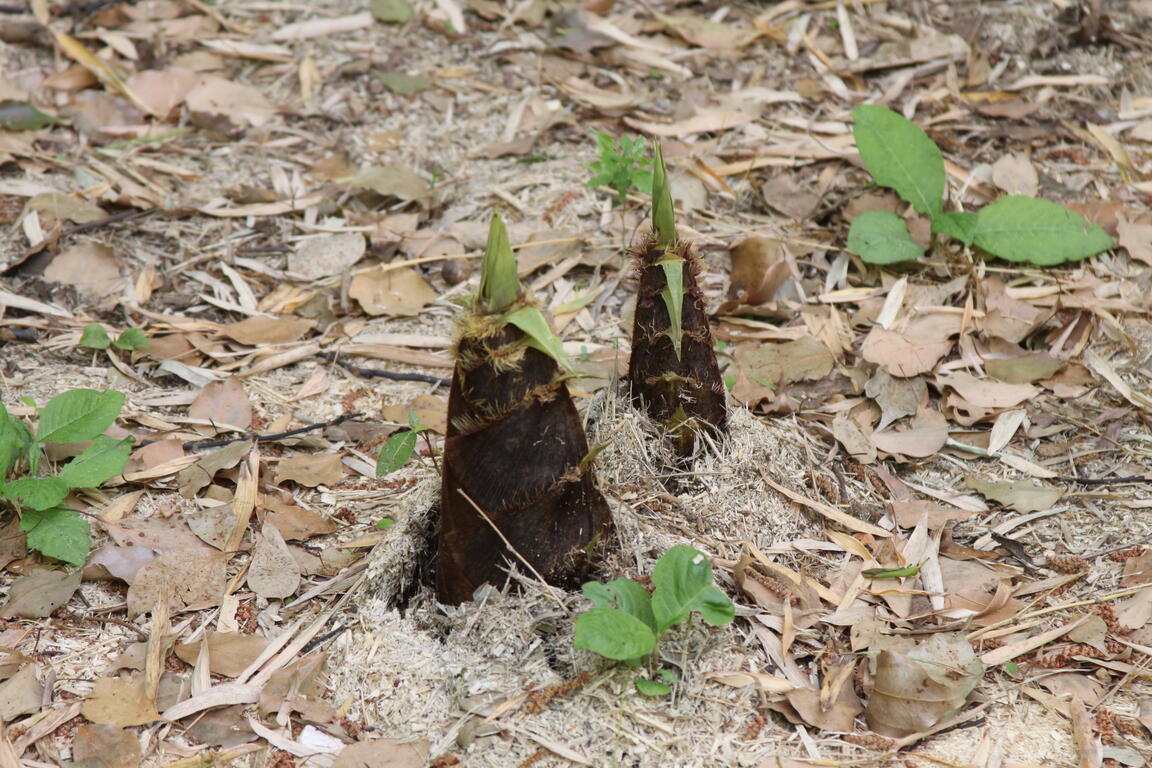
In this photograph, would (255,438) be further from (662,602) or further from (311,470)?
(662,602)

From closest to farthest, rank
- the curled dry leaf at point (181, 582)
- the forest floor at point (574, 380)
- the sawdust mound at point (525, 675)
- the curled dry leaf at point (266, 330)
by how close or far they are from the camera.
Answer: the sawdust mound at point (525, 675)
the forest floor at point (574, 380)
the curled dry leaf at point (181, 582)
the curled dry leaf at point (266, 330)

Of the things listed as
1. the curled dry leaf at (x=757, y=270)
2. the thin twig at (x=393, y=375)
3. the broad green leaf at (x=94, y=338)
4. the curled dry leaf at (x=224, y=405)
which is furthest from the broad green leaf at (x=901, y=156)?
the broad green leaf at (x=94, y=338)

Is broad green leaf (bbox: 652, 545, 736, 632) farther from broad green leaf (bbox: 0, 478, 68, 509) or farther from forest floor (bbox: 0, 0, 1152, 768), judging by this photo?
broad green leaf (bbox: 0, 478, 68, 509)

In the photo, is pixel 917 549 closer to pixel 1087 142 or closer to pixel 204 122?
pixel 1087 142

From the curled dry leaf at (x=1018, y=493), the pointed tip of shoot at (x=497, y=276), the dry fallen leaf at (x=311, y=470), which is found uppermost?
the pointed tip of shoot at (x=497, y=276)

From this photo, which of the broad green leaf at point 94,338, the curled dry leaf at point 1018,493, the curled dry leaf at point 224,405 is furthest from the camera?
the broad green leaf at point 94,338

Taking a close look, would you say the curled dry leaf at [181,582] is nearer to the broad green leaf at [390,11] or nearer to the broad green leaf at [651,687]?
the broad green leaf at [651,687]
